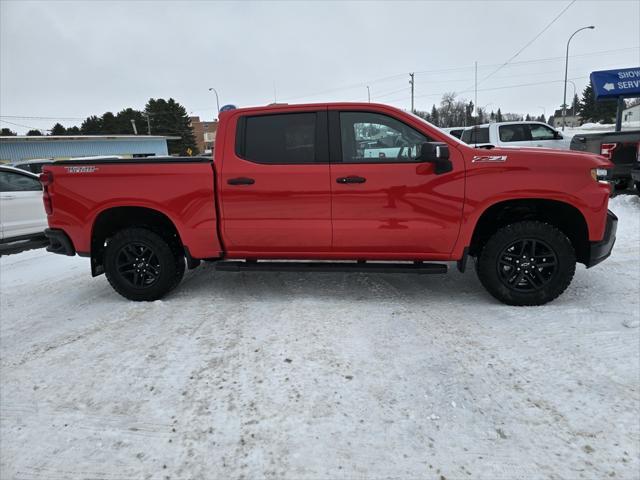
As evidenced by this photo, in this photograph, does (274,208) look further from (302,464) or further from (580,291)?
(580,291)

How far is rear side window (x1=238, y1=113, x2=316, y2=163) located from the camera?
4078mm

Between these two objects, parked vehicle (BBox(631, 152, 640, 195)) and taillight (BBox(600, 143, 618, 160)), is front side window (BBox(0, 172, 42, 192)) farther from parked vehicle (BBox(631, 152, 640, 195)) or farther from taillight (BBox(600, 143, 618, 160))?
taillight (BBox(600, 143, 618, 160))

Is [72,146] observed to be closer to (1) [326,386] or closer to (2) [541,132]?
(2) [541,132]

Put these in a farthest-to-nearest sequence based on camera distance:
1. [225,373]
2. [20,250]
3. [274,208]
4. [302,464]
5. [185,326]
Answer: [20,250], [274,208], [185,326], [225,373], [302,464]

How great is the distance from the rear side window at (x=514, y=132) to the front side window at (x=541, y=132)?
204 mm

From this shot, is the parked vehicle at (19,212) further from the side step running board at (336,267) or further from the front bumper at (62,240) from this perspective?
the side step running board at (336,267)

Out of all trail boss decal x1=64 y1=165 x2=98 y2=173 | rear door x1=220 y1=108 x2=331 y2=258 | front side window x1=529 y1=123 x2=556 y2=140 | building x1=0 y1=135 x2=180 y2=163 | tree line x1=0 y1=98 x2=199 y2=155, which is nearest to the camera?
rear door x1=220 y1=108 x2=331 y2=258

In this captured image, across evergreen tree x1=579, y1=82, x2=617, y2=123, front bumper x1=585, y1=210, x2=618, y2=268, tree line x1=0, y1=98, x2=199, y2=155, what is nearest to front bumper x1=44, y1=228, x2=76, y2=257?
front bumper x1=585, y1=210, x2=618, y2=268

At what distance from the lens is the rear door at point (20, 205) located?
7562 millimetres

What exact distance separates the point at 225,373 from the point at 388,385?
1.11 meters

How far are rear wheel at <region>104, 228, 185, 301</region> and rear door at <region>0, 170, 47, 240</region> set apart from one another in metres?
4.70

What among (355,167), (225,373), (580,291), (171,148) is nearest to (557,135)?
(580,291)

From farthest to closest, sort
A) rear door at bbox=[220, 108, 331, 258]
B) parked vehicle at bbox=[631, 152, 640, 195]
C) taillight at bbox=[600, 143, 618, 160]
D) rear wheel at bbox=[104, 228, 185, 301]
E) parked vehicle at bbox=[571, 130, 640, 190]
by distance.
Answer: taillight at bbox=[600, 143, 618, 160], parked vehicle at bbox=[571, 130, 640, 190], parked vehicle at bbox=[631, 152, 640, 195], rear wheel at bbox=[104, 228, 185, 301], rear door at bbox=[220, 108, 331, 258]

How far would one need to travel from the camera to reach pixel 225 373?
2.89 metres
